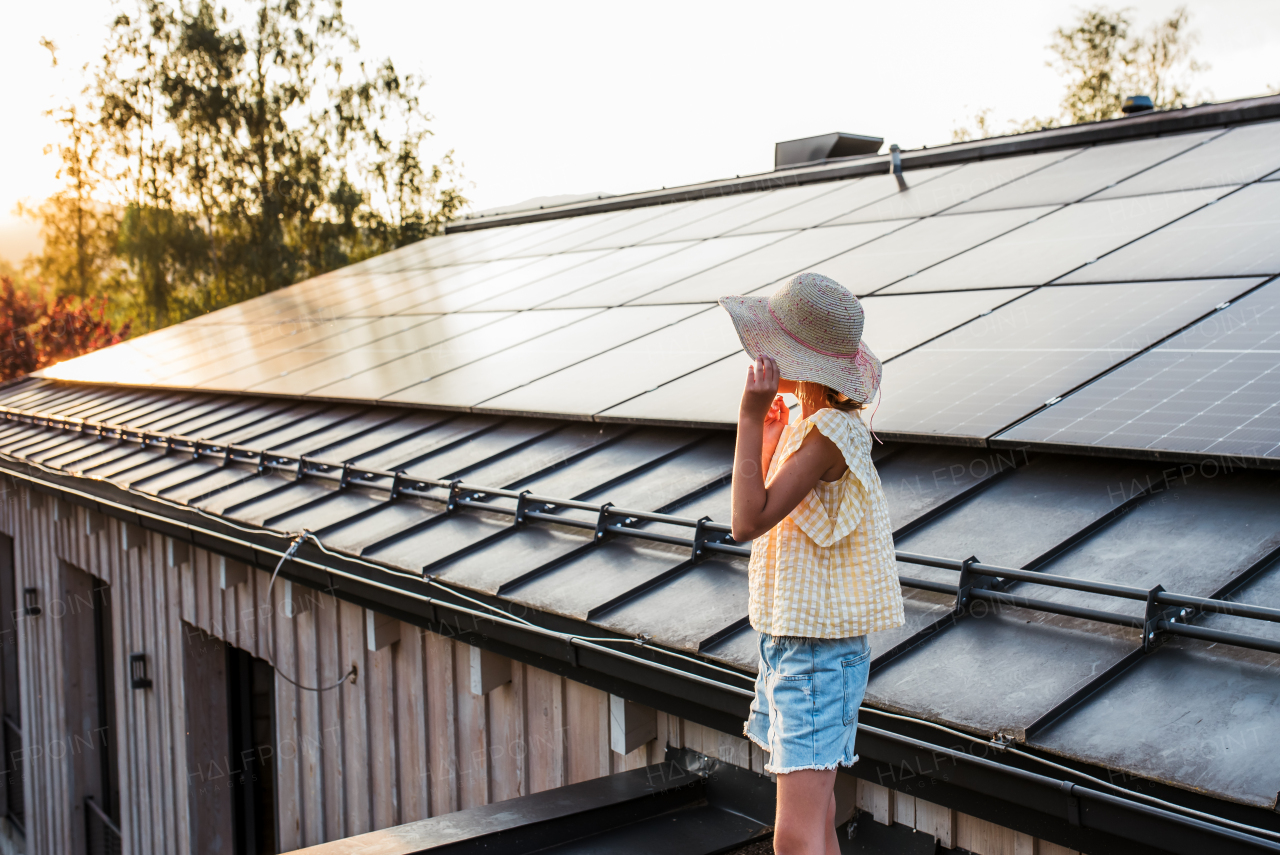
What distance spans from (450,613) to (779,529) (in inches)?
120

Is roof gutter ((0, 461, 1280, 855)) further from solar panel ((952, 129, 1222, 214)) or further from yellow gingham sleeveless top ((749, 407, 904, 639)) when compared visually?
solar panel ((952, 129, 1222, 214))

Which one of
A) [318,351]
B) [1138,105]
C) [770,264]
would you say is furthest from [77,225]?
[1138,105]

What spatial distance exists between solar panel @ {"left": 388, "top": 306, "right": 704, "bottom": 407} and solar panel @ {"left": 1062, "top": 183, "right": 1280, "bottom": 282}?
365 centimetres

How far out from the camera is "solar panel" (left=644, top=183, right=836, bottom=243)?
1248cm

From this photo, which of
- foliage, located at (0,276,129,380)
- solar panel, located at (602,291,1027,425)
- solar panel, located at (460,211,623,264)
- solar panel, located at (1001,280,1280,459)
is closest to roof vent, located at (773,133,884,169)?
solar panel, located at (460,211,623,264)

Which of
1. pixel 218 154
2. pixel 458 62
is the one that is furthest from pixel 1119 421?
pixel 458 62

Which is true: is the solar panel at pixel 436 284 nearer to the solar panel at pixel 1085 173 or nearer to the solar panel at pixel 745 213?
the solar panel at pixel 745 213

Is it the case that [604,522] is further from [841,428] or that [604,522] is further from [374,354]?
[374,354]

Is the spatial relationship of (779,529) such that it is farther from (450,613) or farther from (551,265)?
(551,265)

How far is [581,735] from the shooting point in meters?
5.40

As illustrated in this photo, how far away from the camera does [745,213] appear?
13.0 m

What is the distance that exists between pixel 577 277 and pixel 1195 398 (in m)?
8.56

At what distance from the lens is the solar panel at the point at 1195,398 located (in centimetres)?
437

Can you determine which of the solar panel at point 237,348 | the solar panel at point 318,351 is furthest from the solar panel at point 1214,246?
the solar panel at point 237,348
